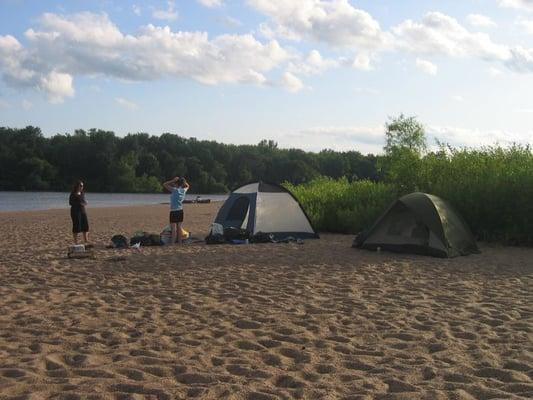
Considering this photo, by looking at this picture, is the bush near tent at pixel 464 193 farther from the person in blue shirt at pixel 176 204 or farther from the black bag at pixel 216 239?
the person in blue shirt at pixel 176 204

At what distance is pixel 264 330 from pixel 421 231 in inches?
293

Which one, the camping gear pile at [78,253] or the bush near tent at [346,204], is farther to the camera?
the bush near tent at [346,204]

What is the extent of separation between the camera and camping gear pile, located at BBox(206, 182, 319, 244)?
49.7 ft

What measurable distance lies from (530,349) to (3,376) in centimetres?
462

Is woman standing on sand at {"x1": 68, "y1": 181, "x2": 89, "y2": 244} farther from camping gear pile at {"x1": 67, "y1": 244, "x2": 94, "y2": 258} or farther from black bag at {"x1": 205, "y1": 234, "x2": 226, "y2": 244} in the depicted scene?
black bag at {"x1": 205, "y1": 234, "x2": 226, "y2": 244}

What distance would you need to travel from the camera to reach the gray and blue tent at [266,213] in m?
15.2

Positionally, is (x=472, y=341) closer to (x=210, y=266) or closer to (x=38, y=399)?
(x=38, y=399)

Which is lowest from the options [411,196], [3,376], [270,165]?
[3,376]

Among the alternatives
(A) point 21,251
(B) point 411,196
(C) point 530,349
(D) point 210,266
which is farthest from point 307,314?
(A) point 21,251

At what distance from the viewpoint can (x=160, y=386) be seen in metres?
4.22

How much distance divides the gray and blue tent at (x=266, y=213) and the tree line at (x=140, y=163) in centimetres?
6143

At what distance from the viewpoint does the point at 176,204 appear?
1405cm

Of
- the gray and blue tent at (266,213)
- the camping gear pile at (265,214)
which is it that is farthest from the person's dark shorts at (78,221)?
the gray and blue tent at (266,213)

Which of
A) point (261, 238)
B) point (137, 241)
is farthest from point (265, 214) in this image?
point (137, 241)
